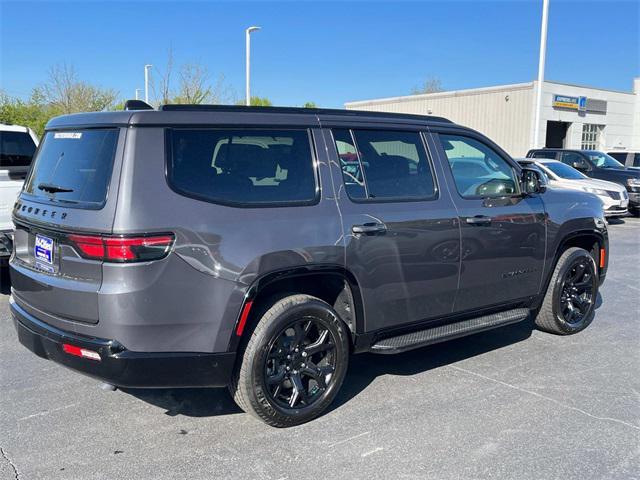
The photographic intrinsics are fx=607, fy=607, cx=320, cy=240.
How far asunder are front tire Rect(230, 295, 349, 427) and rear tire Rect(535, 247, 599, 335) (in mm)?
2468

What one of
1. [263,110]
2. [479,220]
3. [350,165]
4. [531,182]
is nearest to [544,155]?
[531,182]

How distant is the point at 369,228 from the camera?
157 inches

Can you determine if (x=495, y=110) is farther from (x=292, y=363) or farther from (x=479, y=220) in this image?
(x=292, y=363)

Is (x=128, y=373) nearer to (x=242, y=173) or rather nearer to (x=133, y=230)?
(x=133, y=230)

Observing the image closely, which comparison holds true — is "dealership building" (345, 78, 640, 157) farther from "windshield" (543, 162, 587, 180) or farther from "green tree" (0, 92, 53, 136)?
"green tree" (0, 92, 53, 136)

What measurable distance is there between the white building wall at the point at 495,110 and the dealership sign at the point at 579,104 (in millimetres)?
1525

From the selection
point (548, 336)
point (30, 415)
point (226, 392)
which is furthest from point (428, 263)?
point (30, 415)

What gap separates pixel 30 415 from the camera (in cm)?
390

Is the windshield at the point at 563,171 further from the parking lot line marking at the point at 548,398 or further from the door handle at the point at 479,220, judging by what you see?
the parking lot line marking at the point at 548,398

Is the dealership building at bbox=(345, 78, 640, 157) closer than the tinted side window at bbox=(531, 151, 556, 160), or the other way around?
the tinted side window at bbox=(531, 151, 556, 160)

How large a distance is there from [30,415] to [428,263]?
2831 millimetres

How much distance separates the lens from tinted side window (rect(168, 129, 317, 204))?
3.41 meters

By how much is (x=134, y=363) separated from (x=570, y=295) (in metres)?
4.15

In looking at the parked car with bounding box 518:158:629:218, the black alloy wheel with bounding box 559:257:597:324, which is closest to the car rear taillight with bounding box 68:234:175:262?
the black alloy wheel with bounding box 559:257:597:324
